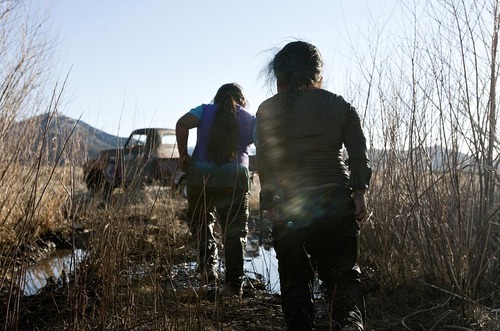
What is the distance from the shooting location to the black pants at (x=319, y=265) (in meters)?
2.00

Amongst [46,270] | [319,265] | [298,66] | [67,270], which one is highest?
[298,66]

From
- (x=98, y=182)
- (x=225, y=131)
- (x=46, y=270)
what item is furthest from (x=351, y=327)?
(x=46, y=270)

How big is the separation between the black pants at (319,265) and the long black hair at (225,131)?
1.26 meters

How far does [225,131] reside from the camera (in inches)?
129

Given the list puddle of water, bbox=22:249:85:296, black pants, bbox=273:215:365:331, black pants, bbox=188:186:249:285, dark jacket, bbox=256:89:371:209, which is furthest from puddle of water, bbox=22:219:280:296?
dark jacket, bbox=256:89:371:209

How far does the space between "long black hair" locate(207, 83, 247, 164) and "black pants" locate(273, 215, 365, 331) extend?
1.26 metres

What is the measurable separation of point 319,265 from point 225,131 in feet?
4.54

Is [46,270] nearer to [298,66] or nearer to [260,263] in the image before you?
[260,263]

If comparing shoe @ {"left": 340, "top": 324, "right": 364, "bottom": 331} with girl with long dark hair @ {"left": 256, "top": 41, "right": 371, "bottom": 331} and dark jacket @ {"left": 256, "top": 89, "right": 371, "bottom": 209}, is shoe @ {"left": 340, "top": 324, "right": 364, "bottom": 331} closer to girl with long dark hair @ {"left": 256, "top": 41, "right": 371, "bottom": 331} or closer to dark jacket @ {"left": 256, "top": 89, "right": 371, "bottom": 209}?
girl with long dark hair @ {"left": 256, "top": 41, "right": 371, "bottom": 331}

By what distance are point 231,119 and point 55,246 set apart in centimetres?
319

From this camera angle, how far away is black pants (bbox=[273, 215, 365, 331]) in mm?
2002

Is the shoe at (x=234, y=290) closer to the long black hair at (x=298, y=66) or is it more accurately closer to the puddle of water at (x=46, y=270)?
the puddle of water at (x=46, y=270)

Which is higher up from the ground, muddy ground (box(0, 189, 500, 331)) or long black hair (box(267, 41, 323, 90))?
long black hair (box(267, 41, 323, 90))

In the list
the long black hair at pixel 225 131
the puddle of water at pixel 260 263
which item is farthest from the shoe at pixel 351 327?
the puddle of water at pixel 260 263
